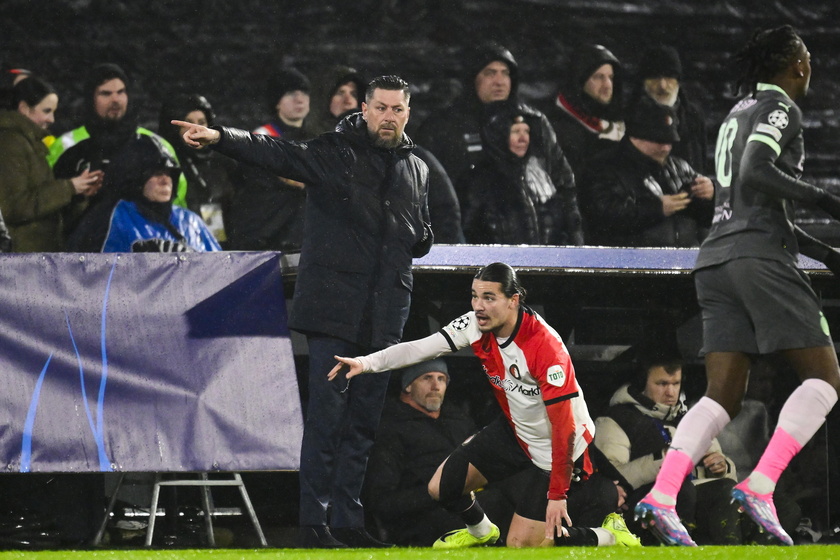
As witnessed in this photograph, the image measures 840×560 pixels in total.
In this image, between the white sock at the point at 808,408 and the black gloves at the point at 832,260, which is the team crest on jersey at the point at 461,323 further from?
the black gloves at the point at 832,260

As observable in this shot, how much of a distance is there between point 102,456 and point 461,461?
5.34 feet

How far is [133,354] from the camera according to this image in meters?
5.50

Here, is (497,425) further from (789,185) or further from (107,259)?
(107,259)

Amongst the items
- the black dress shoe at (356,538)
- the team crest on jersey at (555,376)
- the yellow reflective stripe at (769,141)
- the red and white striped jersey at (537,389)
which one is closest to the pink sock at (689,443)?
the red and white striped jersey at (537,389)

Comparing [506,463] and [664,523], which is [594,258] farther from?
[664,523]

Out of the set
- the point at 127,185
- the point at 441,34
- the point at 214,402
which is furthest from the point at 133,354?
the point at 441,34

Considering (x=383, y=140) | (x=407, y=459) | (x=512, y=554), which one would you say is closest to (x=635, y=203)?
(x=407, y=459)

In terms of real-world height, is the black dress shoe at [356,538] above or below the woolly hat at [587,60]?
below

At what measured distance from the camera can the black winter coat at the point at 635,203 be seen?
6758 millimetres

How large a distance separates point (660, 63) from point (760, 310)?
10.7ft

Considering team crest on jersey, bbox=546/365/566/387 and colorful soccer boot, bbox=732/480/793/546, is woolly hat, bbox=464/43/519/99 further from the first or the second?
colorful soccer boot, bbox=732/480/793/546

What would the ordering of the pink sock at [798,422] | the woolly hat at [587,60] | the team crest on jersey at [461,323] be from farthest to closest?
the woolly hat at [587,60] → the team crest on jersey at [461,323] → the pink sock at [798,422]

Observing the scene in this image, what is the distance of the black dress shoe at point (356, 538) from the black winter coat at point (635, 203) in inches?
104

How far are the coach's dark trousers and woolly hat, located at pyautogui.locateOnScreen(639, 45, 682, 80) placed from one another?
311 cm
